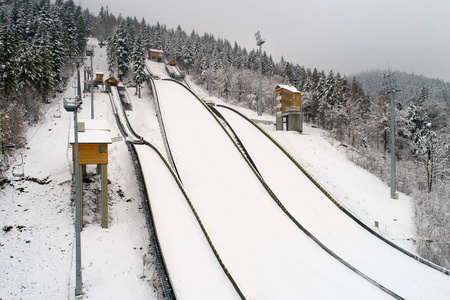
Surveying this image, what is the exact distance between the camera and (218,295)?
9.16m

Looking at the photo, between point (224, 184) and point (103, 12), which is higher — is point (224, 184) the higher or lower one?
the lower one

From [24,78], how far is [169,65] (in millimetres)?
43263

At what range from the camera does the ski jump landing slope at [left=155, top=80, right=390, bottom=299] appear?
1001 centimetres

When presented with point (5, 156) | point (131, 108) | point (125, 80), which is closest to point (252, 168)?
point (5, 156)

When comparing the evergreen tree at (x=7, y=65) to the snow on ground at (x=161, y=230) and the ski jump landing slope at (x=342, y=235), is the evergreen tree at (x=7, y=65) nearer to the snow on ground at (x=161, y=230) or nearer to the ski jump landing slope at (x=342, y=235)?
the snow on ground at (x=161, y=230)

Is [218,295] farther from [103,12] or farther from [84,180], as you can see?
[103,12]

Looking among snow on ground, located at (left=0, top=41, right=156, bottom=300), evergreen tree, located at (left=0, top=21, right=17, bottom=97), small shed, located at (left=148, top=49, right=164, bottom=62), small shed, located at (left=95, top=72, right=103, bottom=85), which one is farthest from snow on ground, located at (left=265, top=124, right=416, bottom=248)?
small shed, located at (left=148, top=49, right=164, bottom=62)

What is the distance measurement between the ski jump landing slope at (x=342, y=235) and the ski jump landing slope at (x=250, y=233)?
3.32 feet

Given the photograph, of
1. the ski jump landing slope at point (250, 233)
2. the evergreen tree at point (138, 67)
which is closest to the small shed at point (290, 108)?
the ski jump landing slope at point (250, 233)

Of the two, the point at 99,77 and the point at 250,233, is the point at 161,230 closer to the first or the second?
the point at 250,233

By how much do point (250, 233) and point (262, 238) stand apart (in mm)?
608

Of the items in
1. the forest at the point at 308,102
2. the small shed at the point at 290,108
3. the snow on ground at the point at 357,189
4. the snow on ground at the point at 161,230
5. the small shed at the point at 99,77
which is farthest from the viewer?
the small shed at the point at 99,77

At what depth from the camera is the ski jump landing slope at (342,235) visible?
10516 millimetres

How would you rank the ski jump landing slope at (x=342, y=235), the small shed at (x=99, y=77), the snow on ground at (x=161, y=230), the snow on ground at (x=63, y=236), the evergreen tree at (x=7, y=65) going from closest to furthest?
the snow on ground at (x=63, y=236)
the snow on ground at (x=161, y=230)
the ski jump landing slope at (x=342, y=235)
the evergreen tree at (x=7, y=65)
the small shed at (x=99, y=77)
